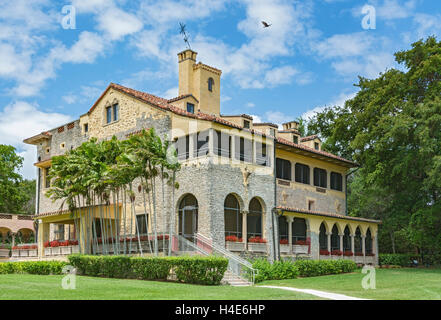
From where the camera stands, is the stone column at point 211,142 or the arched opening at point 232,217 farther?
the arched opening at point 232,217

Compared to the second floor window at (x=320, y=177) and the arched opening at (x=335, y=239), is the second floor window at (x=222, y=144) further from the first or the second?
the arched opening at (x=335, y=239)

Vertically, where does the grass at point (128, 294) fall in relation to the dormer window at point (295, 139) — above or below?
below

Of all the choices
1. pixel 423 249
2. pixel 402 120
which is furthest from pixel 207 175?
pixel 423 249

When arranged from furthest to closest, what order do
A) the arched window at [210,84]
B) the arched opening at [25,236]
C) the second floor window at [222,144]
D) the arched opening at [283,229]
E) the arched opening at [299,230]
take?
the arched opening at [25,236]
the arched window at [210,84]
the arched opening at [299,230]
the arched opening at [283,229]
the second floor window at [222,144]

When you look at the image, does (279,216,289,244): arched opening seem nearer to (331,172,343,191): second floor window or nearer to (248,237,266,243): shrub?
(248,237,266,243): shrub

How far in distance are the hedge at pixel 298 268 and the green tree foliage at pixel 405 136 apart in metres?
5.96

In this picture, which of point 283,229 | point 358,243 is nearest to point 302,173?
point 283,229

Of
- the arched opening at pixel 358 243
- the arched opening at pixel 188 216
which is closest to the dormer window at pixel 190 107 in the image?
the arched opening at pixel 188 216

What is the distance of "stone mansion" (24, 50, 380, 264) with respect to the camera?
28312 mm

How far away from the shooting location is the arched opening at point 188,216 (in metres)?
28.7

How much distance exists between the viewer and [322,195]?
3734 centimetres

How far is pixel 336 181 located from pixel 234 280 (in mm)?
17127

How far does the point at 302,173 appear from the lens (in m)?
35.5

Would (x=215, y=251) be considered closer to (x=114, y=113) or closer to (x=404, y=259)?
(x=114, y=113)
